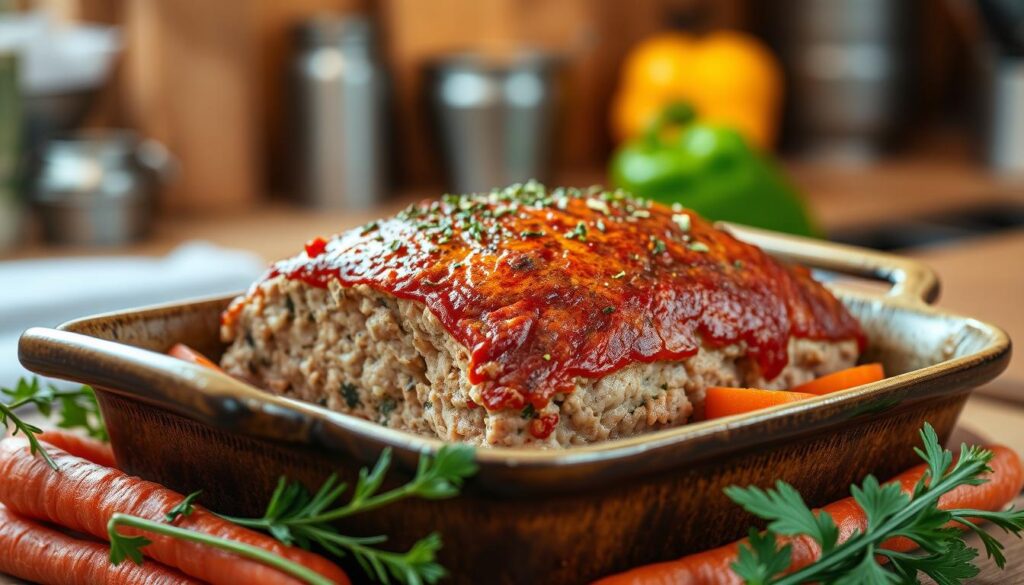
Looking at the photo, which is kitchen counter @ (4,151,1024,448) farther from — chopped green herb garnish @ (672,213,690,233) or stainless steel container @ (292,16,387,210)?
chopped green herb garnish @ (672,213,690,233)

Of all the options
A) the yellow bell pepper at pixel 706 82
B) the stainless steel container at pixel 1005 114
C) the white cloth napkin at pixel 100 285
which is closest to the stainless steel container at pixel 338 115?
the yellow bell pepper at pixel 706 82

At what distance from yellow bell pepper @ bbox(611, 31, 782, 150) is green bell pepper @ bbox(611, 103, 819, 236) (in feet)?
3.16

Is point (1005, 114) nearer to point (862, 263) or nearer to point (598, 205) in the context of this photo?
point (862, 263)

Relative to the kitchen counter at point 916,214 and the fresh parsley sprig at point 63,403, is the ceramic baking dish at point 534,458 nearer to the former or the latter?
the fresh parsley sprig at point 63,403

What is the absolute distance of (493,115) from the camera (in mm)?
3879

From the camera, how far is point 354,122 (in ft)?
12.8

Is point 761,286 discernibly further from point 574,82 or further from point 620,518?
point 574,82

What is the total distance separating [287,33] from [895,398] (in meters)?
3.13

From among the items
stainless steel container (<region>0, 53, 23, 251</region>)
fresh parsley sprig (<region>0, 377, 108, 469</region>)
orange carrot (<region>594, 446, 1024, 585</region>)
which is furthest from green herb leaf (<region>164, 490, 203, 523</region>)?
stainless steel container (<region>0, 53, 23, 251</region>)

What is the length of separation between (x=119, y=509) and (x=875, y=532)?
0.66m

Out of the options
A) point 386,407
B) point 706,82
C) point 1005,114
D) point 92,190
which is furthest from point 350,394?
point 1005,114

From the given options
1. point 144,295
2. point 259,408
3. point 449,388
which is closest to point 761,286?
point 449,388

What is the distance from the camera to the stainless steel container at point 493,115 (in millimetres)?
3832

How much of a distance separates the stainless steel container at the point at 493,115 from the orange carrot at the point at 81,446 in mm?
2503
